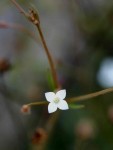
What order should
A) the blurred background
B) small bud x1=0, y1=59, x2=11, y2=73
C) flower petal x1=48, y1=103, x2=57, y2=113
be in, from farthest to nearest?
the blurred background, small bud x1=0, y1=59, x2=11, y2=73, flower petal x1=48, y1=103, x2=57, y2=113

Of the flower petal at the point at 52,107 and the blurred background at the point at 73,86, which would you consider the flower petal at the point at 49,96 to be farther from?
the blurred background at the point at 73,86

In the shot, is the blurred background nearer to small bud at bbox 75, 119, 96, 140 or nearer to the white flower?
Answer: small bud at bbox 75, 119, 96, 140

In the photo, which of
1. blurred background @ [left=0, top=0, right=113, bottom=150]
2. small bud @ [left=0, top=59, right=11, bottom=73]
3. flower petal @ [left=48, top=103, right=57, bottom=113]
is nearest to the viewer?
flower petal @ [left=48, top=103, right=57, bottom=113]

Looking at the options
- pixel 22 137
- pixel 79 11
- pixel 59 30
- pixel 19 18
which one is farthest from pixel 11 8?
pixel 22 137

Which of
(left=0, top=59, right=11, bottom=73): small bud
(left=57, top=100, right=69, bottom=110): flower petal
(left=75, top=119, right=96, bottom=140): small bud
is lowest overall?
(left=75, top=119, right=96, bottom=140): small bud

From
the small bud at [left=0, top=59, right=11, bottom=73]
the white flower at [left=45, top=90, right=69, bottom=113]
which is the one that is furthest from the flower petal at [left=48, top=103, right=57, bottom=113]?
the small bud at [left=0, top=59, right=11, bottom=73]

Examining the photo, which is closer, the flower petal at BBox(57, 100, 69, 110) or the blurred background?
the flower petal at BBox(57, 100, 69, 110)

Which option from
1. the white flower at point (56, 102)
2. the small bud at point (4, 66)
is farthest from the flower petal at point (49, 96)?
the small bud at point (4, 66)

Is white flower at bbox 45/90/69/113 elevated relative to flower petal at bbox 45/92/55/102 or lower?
lower

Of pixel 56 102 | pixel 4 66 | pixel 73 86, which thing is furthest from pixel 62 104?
pixel 73 86
